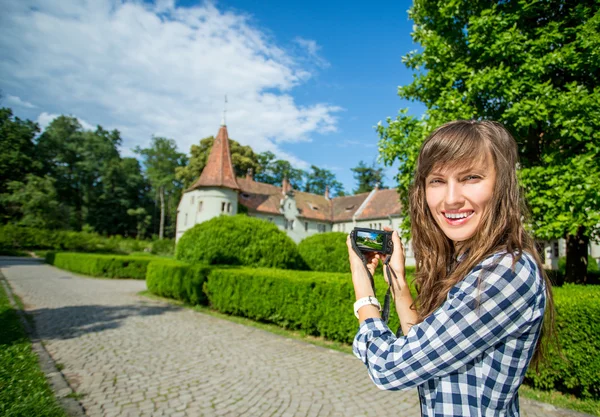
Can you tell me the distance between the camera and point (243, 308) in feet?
32.4

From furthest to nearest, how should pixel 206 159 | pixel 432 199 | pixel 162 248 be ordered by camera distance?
1. pixel 206 159
2. pixel 162 248
3. pixel 432 199

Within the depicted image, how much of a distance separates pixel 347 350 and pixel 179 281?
7.38 meters

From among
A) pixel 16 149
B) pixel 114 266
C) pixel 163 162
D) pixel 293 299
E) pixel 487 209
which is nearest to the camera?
pixel 487 209

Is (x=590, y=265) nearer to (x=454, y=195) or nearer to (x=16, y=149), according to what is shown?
(x=454, y=195)

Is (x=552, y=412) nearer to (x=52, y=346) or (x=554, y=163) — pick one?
(x=554, y=163)

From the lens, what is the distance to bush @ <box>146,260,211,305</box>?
11.5 m

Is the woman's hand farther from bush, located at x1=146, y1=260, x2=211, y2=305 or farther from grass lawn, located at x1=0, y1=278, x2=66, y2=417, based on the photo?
bush, located at x1=146, y1=260, x2=211, y2=305

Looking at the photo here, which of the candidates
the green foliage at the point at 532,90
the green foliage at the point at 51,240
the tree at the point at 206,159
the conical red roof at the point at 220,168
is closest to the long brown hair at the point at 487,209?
the green foliage at the point at 532,90

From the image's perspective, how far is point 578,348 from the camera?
4.75 m

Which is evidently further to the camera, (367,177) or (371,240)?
(367,177)

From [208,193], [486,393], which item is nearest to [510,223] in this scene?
[486,393]

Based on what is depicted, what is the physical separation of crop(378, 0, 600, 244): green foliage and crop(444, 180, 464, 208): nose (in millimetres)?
7152

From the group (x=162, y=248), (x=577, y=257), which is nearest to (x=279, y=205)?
(x=162, y=248)

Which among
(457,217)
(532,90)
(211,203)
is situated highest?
(532,90)
